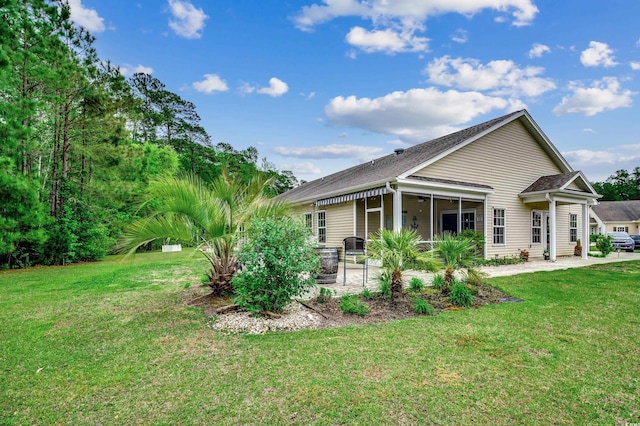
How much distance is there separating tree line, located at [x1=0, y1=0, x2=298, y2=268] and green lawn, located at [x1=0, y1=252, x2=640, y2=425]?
19.6 feet

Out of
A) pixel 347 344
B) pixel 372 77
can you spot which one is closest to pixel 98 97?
pixel 372 77

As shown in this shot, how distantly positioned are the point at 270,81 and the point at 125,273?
12.5 meters

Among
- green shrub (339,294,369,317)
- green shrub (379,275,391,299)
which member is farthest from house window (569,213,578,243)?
green shrub (339,294,369,317)

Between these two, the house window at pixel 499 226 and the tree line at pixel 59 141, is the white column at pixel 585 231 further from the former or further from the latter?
the tree line at pixel 59 141

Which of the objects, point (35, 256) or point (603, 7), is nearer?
point (603, 7)

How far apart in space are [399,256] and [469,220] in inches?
376

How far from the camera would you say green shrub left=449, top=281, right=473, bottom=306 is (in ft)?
19.4

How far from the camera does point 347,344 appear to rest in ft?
13.3

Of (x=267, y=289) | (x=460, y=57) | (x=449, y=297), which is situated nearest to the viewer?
(x=267, y=289)

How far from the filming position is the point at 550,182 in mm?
13492

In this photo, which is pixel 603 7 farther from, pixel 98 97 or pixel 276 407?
pixel 98 97

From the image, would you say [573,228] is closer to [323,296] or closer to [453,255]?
[453,255]

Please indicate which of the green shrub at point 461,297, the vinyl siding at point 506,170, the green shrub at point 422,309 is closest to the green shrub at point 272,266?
the green shrub at point 422,309

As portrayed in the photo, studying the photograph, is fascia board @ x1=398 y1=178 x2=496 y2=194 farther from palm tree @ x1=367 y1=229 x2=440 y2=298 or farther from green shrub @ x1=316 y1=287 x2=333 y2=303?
green shrub @ x1=316 y1=287 x2=333 y2=303
